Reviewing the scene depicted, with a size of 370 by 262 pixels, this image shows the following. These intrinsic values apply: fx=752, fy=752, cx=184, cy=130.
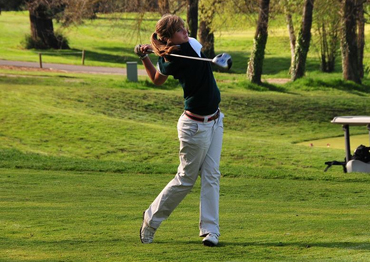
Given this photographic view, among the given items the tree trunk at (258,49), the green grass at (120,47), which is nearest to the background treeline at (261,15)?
the tree trunk at (258,49)

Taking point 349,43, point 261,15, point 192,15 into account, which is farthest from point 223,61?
point 349,43

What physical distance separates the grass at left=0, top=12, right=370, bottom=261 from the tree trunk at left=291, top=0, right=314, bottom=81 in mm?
5960

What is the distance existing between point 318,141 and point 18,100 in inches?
342

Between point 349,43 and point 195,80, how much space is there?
29516 mm

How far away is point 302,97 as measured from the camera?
1152 inches

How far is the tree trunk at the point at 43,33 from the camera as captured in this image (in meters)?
48.9

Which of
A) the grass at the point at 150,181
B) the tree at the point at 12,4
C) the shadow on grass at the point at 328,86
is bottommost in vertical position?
the shadow on grass at the point at 328,86

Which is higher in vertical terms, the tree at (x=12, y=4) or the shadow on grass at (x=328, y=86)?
the tree at (x=12, y=4)

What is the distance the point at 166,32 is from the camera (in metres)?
6.16

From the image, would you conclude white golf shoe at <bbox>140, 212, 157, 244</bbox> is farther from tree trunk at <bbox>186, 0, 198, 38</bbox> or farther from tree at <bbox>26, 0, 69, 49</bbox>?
tree at <bbox>26, 0, 69, 49</bbox>

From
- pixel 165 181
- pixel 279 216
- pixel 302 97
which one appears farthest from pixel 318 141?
pixel 279 216

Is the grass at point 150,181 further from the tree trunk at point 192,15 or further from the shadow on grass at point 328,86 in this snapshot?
the shadow on grass at point 328,86

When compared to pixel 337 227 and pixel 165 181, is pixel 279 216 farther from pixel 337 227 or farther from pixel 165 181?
pixel 165 181

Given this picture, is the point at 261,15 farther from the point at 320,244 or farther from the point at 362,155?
the point at 320,244
